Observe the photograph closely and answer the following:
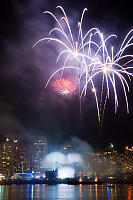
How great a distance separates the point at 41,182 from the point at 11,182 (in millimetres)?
18768

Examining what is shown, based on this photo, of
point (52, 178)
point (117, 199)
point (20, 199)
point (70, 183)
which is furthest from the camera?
point (52, 178)

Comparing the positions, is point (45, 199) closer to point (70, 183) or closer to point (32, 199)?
point (32, 199)

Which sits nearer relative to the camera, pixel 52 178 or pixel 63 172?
pixel 52 178

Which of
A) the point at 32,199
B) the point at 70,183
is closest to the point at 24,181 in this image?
the point at 70,183

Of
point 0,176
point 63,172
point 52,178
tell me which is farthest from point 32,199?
point 0,176

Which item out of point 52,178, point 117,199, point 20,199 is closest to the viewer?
point 117,199

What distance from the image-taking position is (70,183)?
160m

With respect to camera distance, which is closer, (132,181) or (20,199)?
(20,199)

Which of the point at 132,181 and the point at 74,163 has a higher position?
the point at 74,163

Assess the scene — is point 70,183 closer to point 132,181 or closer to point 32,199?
point 132,181

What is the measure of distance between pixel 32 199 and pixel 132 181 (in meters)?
158

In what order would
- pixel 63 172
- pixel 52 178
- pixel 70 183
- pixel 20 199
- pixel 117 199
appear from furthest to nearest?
pixel 63 172 < pixel 52 178 < pixel 70 183 < pixel 20 199 < pixel 117 199

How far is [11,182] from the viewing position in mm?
181875

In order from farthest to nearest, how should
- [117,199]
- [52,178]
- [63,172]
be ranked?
[63,172] < [52,178] < [117,199]
